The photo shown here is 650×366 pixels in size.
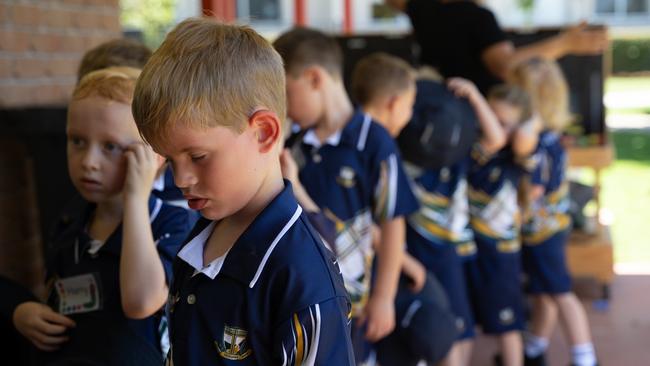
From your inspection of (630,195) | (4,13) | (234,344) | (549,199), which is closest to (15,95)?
(4,13)

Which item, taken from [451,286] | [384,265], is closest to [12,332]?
[384,265]

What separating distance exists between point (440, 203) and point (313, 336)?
2.45m

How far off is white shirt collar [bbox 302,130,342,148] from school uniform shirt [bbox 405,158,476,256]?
96 centimetres

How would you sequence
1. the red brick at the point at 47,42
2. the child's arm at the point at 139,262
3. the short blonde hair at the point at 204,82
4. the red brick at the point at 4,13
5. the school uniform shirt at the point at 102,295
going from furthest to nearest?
1. the red brick at the point at 47,42
2. the red brick at the point at 4,13
3. the school uniform shirt at the point at 102,295
4. the child's arm at the point at 139,262
5. the short blonde hair at the point at 204,82

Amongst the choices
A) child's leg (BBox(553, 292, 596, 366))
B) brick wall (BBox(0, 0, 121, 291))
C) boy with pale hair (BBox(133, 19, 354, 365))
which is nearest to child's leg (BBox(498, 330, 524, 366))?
child's leg (BBox(553, 292, 596, 366))

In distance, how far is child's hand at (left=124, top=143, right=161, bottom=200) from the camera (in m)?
1.95

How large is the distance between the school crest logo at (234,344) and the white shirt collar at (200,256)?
0.34 ft

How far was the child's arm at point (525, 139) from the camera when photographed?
4.25m

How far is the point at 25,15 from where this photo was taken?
3680mm

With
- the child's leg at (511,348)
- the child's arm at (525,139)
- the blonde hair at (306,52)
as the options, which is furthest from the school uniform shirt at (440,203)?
the blonde hair at (306,52)

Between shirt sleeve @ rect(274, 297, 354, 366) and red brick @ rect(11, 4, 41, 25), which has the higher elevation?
red brick @ rect(11, 4, 41, 25)

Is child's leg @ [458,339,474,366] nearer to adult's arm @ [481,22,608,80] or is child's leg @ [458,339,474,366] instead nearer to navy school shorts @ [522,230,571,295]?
navy school shorts @ [522,230,571,295]

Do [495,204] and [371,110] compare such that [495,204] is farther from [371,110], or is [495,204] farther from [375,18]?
[375,18]

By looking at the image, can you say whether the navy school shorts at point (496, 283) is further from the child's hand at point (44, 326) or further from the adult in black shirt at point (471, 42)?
the child's hand at point (44, 326)
